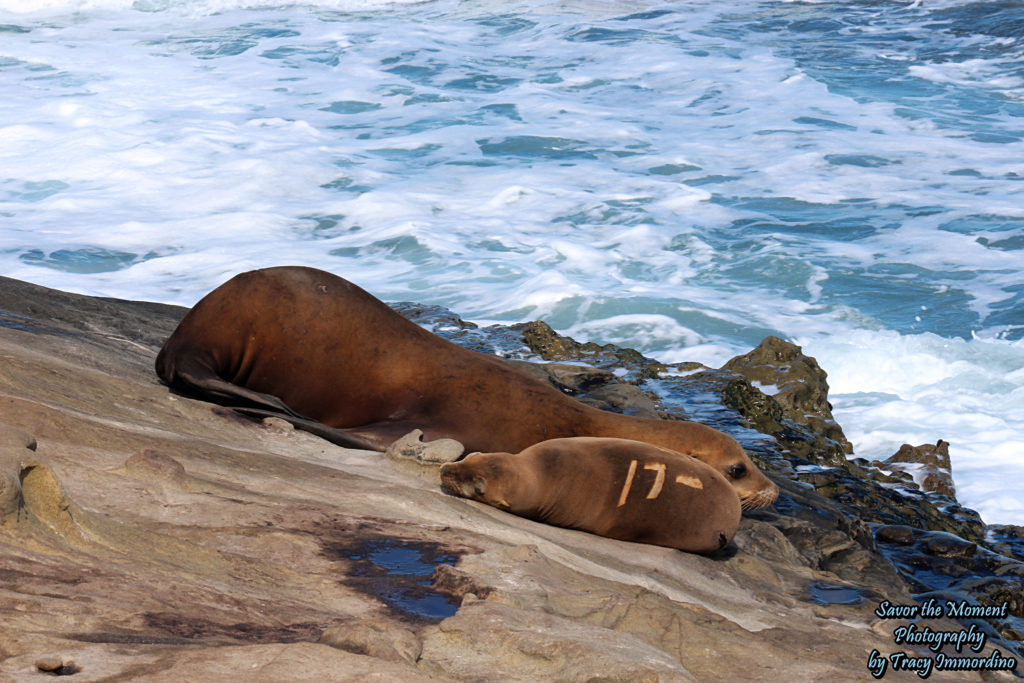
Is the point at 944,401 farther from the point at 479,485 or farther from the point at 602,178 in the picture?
the point at 602,178

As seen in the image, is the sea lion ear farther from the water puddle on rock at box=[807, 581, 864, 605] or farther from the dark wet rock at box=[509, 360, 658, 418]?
the dark wet rock at box=[509, 360, 658, 418]

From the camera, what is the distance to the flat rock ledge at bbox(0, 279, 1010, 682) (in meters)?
2.08

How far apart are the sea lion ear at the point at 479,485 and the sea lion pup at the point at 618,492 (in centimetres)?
2

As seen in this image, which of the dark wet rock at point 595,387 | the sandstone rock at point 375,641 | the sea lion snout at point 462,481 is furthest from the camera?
the dark wet rock at point 595,387

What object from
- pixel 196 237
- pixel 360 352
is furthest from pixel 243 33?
pixel 360 352

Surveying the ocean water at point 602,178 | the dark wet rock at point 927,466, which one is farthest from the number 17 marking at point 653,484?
the ocean water at point 602,178

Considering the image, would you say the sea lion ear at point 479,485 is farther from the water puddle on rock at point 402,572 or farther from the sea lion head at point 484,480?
the water puddle on rock at point 402,572

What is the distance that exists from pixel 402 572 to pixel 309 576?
27 cm

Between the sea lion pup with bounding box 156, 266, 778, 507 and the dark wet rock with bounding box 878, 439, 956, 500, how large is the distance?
8.19ft

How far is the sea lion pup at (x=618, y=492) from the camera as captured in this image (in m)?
3.97

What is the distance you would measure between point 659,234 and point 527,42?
13144 mm

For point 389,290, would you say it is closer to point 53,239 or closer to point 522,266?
point 522,266

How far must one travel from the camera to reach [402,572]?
2.88m

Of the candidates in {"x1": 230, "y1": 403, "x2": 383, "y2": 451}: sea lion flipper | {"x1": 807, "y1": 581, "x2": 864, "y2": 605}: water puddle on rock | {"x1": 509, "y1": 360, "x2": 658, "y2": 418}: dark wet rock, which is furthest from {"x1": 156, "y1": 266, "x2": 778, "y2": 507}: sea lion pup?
{"x1": 509, "y1": 360, "x2": 658, "y2": 418}: dark wet rock
